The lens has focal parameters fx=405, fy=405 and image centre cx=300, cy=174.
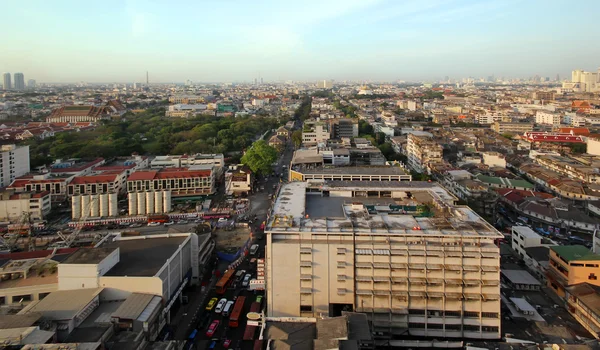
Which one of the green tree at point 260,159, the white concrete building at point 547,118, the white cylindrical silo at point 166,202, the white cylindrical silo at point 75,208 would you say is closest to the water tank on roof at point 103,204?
the white cylindrical silo at point 75,208

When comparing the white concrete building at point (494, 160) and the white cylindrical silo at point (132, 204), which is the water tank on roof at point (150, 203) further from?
the white concrete building at point (494, 160)

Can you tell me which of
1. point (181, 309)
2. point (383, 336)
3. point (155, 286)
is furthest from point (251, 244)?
point (383, 336)

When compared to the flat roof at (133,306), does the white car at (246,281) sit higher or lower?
lower

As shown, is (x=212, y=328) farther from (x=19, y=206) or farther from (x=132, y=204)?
(x=19, y=206)

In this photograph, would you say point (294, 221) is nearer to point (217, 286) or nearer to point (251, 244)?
point (217, 286)

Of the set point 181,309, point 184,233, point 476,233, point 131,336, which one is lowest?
point 181,309
